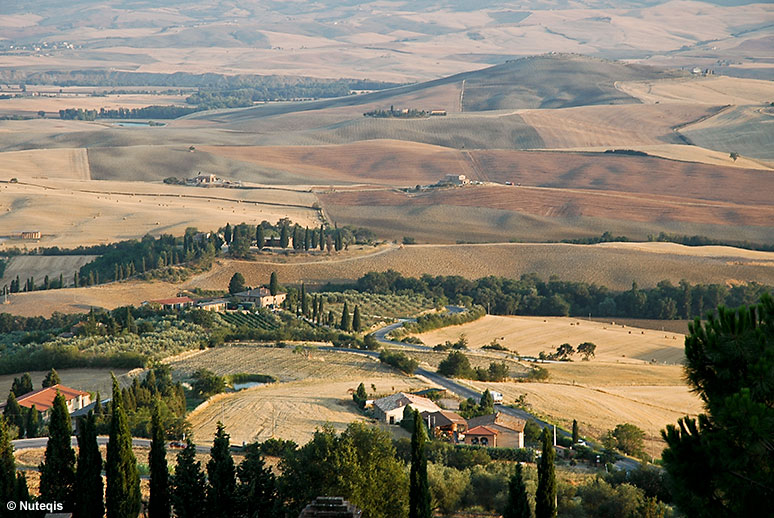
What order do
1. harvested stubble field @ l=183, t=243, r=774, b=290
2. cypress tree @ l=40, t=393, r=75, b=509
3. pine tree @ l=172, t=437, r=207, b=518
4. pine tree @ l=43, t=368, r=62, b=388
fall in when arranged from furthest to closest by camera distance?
harvested stubble field @ l=183, t=243, r=774, b=290 → pine tree @ l=43, t=368, r=62, b=388 → cypress tree @ l=40, t=393, r=75, b=509 → pine tree @ l=172, t=437, r=207, b=518

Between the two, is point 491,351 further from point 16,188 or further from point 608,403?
point 16,188

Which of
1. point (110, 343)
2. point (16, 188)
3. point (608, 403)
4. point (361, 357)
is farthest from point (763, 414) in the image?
point (16, 188)

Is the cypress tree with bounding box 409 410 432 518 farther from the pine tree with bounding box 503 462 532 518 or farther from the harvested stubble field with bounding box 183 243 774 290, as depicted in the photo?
the harvested stubble field with bounding box 183 243 774 290

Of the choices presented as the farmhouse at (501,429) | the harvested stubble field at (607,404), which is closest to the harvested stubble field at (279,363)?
the harvested stubble field at (607,404)

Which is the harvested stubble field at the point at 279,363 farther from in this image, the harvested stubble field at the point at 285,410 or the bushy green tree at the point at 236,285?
the bushy green tree at the point at 236,285

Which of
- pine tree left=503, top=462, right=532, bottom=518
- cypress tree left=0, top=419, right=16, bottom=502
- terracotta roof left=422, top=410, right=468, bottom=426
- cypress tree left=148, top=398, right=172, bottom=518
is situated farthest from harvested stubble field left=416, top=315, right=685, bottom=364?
cypress tree left=0, top=419, right=16, bottom=502

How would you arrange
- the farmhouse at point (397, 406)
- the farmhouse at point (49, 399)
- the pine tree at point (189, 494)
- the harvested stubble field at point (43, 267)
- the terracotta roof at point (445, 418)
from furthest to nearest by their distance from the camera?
the harvested stubble field at point (43, 267) < the farmhouse at point (49, 399) < the farmhouse at point (397, 406) < the terracotta roof at point (445, 418) < the pine tree at point (189, 494)

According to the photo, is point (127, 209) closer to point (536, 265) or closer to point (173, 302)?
point (536, 265)
